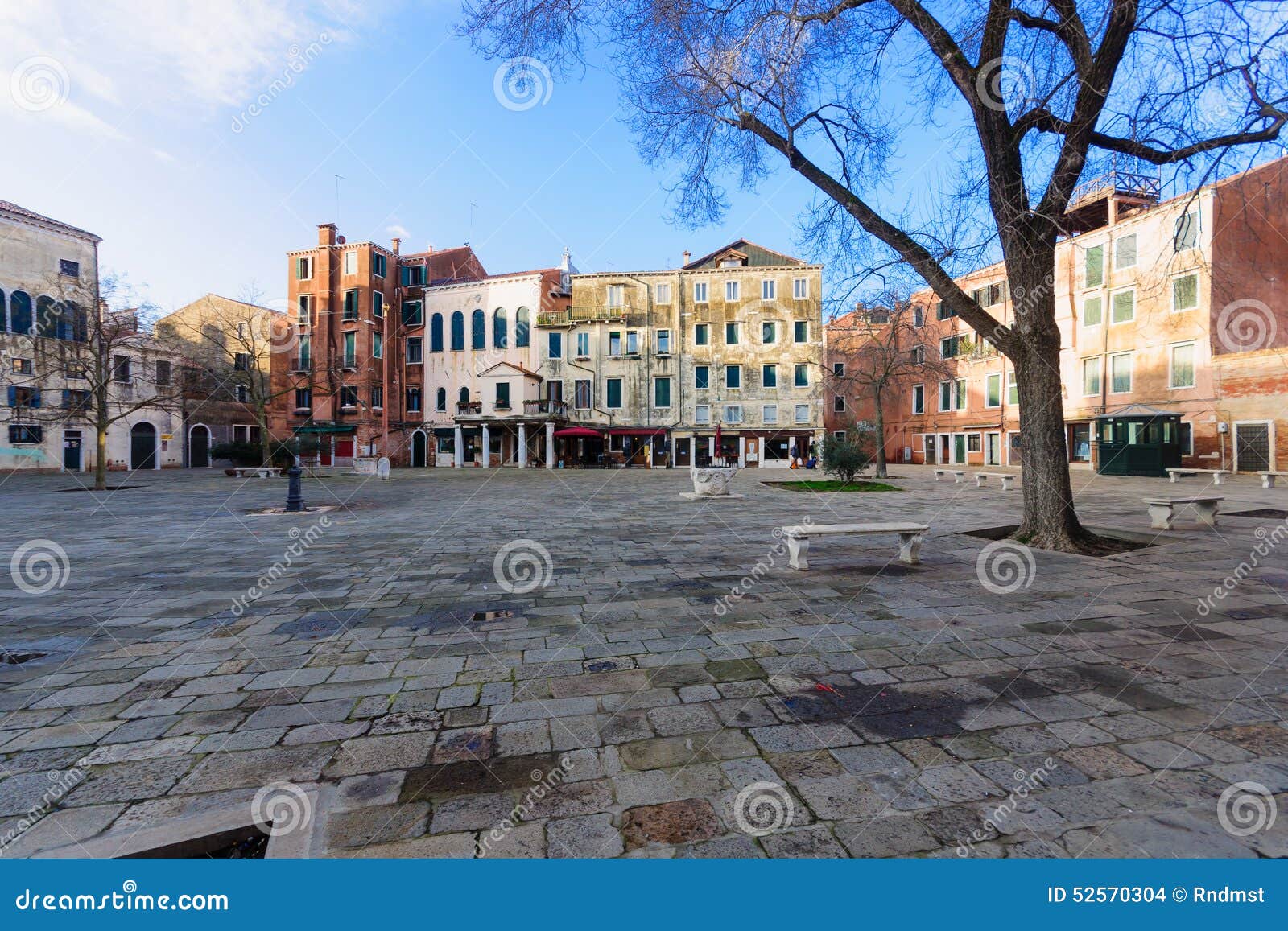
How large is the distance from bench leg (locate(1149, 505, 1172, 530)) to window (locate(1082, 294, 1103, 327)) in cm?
2555

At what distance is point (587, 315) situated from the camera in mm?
38156

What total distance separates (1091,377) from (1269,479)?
41.9 feet

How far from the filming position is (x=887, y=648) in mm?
4004

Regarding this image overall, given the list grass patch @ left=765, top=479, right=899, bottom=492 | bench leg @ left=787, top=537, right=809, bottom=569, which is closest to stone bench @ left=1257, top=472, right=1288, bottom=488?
grass patch @ left=765, top=479, right=899, bottom=492

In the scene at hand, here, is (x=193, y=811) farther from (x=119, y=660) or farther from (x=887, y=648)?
(x=887, y=648)

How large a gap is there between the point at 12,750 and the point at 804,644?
4.37 meters

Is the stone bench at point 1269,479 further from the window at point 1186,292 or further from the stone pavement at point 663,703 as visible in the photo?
the stone pavement at point 663,703

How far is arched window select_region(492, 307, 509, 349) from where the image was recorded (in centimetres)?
3881

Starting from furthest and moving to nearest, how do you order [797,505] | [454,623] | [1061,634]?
1. [797,505]
2. [454,623]
3. [1061,634]

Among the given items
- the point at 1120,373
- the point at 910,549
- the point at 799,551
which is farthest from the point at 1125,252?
the point at 799,551

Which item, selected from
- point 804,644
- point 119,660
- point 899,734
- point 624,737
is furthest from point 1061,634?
point 119,660

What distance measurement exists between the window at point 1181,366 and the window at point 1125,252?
4761 millimetres

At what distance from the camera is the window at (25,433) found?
94.1ft

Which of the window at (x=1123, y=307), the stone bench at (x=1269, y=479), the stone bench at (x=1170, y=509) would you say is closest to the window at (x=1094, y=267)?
the window at (x=1123, y=307)
